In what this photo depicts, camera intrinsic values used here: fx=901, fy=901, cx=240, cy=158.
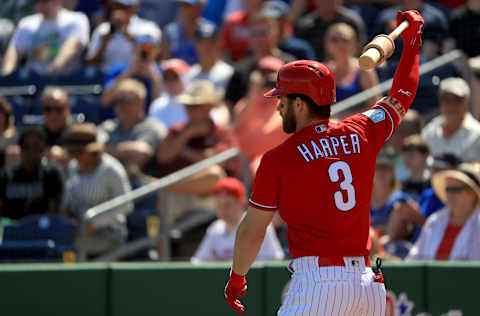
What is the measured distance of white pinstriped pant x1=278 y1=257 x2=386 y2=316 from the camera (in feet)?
12.7

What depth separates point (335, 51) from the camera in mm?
8344

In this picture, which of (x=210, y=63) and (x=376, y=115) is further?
(x=210, y=63)

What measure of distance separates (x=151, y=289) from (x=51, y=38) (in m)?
4.59

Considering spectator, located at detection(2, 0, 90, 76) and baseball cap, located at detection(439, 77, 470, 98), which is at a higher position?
spectator, located at detection(2, 0, 90, 76)

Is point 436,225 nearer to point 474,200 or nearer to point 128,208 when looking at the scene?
point 474,200

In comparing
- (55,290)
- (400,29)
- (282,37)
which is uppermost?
(282,37)

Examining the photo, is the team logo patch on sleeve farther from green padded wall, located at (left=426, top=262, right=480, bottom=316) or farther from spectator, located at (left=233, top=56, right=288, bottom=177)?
spectator, located at (left=233, top=56, right=288, bottom=177)

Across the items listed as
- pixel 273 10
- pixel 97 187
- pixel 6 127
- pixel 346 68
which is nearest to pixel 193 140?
pixel 97 187

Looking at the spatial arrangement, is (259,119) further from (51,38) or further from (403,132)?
(51,38)

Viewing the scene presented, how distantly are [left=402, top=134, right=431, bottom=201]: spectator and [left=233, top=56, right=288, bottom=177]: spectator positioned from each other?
1.03 m

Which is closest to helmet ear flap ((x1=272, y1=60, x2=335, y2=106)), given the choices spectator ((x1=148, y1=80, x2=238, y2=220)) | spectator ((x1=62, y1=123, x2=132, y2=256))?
spectator ((x1=62, y1=123, x2=132, y2=256))

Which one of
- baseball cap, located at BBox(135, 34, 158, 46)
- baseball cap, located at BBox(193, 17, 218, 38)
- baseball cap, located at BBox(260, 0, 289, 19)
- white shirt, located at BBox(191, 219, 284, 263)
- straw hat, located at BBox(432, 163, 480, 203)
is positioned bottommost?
white shirt, located at BBox(191, 219, 284, 263)

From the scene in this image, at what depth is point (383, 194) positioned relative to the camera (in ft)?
23.8

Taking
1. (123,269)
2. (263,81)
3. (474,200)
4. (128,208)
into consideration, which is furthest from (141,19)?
(474,200)
